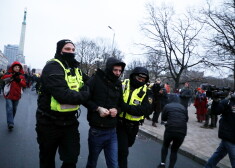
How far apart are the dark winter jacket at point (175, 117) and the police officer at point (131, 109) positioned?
1108 millimetres

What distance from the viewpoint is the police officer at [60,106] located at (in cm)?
250

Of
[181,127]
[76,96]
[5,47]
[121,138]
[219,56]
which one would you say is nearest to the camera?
[76,96]

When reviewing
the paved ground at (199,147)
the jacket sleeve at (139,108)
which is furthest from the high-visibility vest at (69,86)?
the paved ground at (199,147)

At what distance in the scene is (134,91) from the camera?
3328mm

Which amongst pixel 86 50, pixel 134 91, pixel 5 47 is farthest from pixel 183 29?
pixel 5 47

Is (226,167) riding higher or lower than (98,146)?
lower

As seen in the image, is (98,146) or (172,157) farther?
(172,157)

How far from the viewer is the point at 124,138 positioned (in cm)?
325

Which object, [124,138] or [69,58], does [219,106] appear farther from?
[69,58]

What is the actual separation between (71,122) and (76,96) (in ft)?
1.28

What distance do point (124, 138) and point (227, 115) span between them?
192cm

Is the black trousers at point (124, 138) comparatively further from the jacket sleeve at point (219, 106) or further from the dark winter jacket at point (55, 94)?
the jacket sleeve at point (219, 106)

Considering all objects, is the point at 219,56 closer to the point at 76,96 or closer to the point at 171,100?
the point at 171,100

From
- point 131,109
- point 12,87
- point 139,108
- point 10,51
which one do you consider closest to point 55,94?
point 131,109
